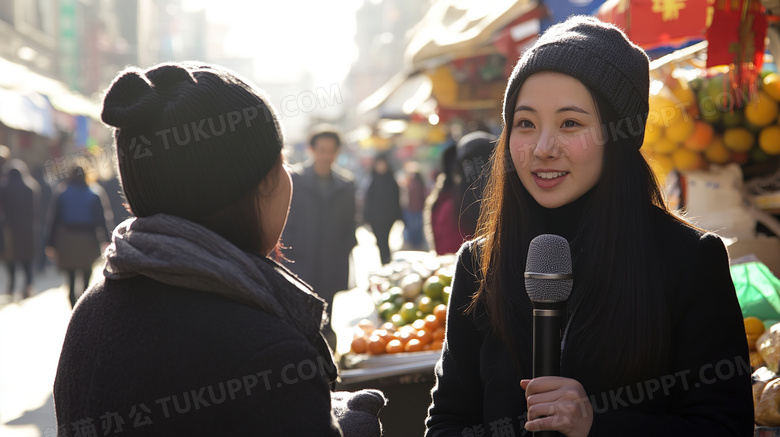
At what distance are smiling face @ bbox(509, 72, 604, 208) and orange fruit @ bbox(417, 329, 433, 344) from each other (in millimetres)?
2607

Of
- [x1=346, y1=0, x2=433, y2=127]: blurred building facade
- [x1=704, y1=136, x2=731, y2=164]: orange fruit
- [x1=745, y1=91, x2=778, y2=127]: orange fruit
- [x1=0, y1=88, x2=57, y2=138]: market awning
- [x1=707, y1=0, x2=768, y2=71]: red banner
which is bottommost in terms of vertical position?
[x1=704, y1=136, x2=731, y2=164]: orange fruit

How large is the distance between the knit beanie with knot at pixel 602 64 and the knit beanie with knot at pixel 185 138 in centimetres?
81

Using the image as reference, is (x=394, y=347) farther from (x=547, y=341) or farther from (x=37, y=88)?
(x=37, y=88)

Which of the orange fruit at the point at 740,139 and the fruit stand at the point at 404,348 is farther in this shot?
the orange fruit at the point at 740,139

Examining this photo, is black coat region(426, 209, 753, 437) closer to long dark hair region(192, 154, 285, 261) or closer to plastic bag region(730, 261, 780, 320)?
long dark hair region(192, 154, 285, 261)

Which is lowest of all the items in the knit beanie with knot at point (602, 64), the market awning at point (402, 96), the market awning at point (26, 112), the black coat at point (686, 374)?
the black coat at point (686, 374)

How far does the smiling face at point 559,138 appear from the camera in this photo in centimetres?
207

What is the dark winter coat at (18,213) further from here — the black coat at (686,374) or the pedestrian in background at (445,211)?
the black coat at (686,374)

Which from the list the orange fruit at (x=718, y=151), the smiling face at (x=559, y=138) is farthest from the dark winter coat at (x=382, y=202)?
the smiling face at (x=559, y=138)

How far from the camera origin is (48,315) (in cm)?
1110

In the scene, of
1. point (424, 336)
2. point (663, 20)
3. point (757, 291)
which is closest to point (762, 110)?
point (663, 20)

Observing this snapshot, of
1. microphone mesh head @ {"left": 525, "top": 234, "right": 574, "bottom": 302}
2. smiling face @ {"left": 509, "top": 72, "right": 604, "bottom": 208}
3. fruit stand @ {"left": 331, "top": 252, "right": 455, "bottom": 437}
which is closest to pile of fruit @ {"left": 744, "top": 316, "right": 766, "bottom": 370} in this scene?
fruit stand @ {"left": 331, "top": 252, "right": 455, "bottom": 437}

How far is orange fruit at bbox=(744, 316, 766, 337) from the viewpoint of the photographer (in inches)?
146

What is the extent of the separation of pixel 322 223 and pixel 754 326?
4.00 m
